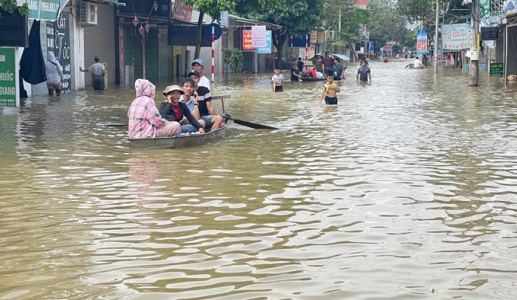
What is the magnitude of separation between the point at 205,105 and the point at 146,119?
2.54 metres

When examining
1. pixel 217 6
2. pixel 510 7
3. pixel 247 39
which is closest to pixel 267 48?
pixel 247 39

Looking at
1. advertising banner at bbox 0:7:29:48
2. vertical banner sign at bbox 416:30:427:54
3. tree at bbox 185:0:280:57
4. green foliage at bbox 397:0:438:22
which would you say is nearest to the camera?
advertising banner at bbox 0:7:29:48

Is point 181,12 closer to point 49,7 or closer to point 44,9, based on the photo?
point 49,7

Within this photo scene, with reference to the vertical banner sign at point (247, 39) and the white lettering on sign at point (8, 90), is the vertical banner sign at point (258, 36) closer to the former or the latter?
the vertical banner sign at point (247, 39)

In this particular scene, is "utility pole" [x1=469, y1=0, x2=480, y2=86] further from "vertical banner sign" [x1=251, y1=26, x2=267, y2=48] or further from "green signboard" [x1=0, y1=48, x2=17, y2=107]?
"green signboard" [x1=0, y1=48, x2=17, y2=107]

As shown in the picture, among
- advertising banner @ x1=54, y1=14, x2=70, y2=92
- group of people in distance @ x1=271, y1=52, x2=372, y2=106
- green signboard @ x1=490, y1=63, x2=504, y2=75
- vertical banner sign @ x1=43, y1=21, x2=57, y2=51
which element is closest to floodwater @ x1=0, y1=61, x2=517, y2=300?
group of people in distance @ x1=271, y1=52, x2=372, y2=106

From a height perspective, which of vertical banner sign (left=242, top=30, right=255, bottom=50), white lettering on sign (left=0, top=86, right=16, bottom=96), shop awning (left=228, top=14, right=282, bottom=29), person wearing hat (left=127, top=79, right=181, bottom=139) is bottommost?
person wearing hat (left=127, top=79, right=181, bottom=139)

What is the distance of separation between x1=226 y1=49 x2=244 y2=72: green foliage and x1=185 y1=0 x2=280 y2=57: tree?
43.1ft

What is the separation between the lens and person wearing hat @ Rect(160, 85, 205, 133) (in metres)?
14.0

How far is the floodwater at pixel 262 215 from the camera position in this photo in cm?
594

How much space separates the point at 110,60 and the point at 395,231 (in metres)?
31.5

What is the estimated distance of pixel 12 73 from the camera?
20156mm

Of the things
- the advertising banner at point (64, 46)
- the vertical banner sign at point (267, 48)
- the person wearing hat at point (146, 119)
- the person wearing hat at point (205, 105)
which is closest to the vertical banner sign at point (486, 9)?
the vertical banner sign at point (267, 48)

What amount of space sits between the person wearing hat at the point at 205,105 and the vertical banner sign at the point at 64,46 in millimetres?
14722
